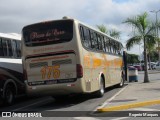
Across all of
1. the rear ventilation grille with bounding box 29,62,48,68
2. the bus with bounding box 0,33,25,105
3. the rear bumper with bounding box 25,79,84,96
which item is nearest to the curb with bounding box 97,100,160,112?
the rear bumper with bounding box 25,79,84,96

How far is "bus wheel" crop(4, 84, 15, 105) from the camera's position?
15.8 m

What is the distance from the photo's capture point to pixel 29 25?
49.4ft

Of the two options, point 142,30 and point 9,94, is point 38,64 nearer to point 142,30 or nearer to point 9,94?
point 9,94

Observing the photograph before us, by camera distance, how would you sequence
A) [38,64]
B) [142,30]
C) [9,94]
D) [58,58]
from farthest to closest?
[142,30] < [9,94] < [38,64] < [58,58]

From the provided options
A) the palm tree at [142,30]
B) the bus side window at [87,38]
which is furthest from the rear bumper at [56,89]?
the palm tree at [142,30]

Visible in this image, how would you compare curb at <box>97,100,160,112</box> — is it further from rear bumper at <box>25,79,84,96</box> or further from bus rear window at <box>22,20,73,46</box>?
bus rear window at <box>22,20,73,46</box>

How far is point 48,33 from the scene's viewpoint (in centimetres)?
1467

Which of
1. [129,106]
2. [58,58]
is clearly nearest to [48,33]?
[58,58]

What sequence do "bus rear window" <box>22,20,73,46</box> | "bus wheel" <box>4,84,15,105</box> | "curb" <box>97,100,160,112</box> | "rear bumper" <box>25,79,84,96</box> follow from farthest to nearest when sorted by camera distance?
"bus wheel" <box>4,84,15,105</box>, "bus rear window" <box>22,20,73,46</box>, "rear bumper" <box>25,79,84,96</box>, "curb" <box>97,100,160,112</box>

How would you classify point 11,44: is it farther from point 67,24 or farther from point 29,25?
point 67,24

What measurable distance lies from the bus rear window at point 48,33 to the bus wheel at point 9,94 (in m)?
2.45

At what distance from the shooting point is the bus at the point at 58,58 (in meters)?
14.0

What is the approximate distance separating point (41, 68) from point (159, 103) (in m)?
4.75

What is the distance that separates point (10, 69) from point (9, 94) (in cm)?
115
